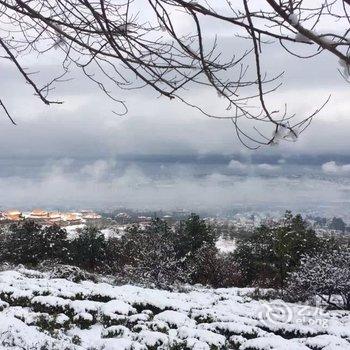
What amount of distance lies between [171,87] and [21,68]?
0.86m

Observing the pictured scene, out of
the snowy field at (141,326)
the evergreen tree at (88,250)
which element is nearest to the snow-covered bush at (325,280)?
the snowy field at (141,326)

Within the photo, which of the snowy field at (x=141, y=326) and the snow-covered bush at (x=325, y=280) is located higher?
the snowy field at (x=141, y=326)

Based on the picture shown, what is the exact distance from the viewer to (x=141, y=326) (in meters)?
8.12

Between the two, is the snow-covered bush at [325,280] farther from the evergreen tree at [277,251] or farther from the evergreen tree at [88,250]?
the evergreen tree at [88,250]

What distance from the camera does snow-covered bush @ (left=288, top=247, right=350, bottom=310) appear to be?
1557 cm

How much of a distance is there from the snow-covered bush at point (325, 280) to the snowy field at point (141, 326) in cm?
388

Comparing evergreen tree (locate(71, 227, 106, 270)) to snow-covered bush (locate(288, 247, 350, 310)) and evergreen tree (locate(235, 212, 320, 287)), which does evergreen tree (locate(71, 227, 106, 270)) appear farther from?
snow-covered bush (locate(288, 247, 350, 310))

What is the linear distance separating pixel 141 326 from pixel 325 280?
31.9ft

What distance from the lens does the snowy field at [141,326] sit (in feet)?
22.3

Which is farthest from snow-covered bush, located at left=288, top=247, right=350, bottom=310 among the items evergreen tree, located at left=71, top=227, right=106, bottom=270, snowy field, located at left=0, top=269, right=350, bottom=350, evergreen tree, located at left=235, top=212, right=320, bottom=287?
evergreen tree, located at left=71, top=227, right=106, bottom=270

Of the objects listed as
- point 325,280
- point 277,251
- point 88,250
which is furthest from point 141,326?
point 88,250

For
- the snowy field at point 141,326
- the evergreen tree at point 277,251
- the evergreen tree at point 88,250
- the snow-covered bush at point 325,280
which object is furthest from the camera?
the evergreen tree at point 88,250

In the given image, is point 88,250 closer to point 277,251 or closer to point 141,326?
point 277,251

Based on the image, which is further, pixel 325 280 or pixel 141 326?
pixel 325 280
